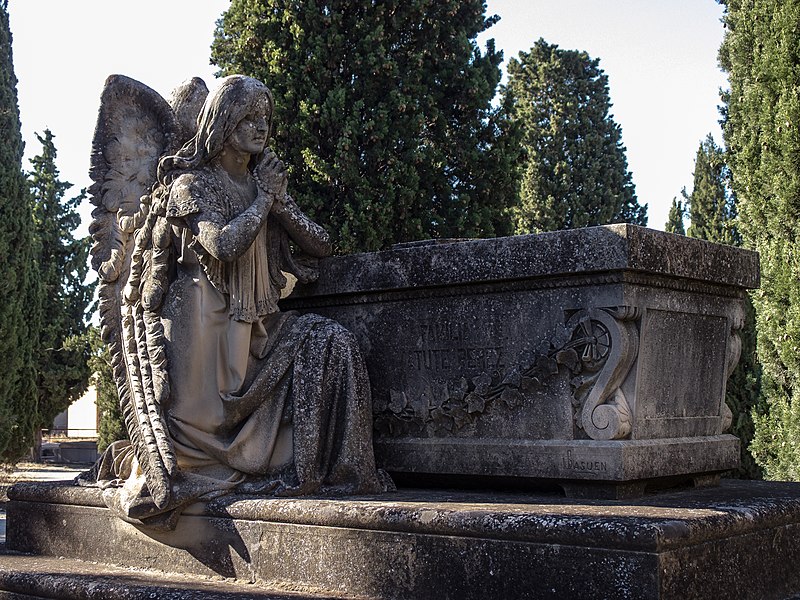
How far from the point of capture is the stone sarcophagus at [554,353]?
4.57 m

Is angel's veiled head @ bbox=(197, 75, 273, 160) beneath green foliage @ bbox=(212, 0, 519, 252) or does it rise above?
beneath

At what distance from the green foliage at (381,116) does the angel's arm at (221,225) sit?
31.7 ft

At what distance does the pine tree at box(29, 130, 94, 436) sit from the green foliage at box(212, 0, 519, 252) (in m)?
7.30

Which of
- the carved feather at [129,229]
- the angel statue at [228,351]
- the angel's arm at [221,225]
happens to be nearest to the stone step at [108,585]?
the angel statue at [228,351]

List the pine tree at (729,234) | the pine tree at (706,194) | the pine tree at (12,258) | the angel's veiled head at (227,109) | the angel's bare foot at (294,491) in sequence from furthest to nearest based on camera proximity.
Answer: the pine tree at (706,194) → the pine tree at (12,258) → the pine tree at (729,234) → the angel's veiled head at (227,109) → the angel's bare foot at (294,491)

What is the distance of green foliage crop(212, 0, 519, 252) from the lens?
15.2 meters

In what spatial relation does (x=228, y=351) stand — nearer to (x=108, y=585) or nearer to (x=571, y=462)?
(x=108, y=585)

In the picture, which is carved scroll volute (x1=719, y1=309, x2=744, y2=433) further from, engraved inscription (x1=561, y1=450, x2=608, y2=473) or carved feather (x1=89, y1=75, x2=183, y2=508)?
carved feather (x1=89, y1=75, x2=183, y2=508)

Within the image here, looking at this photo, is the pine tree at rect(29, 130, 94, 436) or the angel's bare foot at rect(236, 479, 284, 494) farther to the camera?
the pine tree at rect(29, 130, 94, 436)

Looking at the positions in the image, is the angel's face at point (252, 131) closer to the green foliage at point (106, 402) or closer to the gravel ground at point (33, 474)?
the gravel ground at point (33, 474)

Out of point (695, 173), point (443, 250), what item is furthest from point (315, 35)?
point (695, 173)

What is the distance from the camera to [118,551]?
520cm

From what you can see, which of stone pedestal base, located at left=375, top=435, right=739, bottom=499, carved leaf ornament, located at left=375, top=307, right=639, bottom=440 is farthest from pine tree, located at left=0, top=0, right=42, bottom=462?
carved leaf ornament, located at left=375, top=307, right=639, bottom=440

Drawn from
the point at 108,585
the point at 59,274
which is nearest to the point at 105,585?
the point at 108,585
